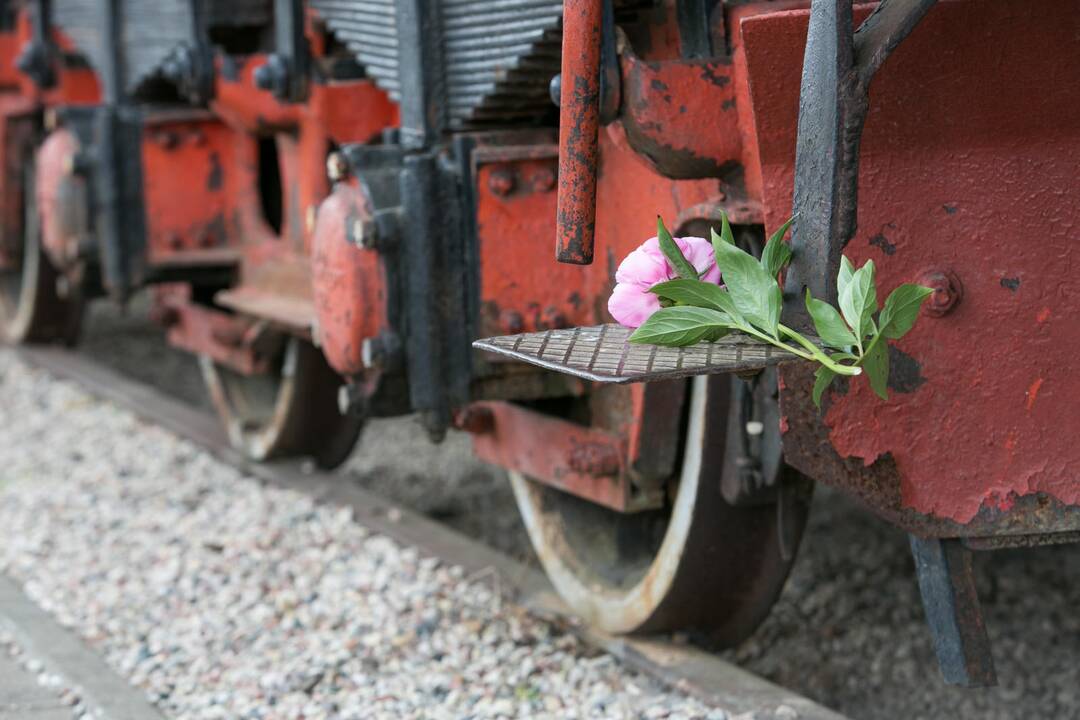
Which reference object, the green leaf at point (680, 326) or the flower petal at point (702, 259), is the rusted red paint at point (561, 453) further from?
the green leaf at point (680, 326)

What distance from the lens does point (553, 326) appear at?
3.04 m

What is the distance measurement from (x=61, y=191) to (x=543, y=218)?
258 cm

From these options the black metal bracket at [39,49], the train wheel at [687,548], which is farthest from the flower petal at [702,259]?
the black metal bracket at [39,49]

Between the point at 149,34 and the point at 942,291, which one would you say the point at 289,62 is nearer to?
the point at 149,34

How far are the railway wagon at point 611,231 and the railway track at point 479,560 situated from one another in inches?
2.9

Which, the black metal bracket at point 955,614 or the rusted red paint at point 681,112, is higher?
the rusted red paint at point 681,112

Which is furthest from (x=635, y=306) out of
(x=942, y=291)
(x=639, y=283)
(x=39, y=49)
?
(x=39, y=49)

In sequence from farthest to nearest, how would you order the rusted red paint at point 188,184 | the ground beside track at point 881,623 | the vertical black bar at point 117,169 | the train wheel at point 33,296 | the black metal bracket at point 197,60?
1. the train wheel at point 33,296
2. the rusted red paint at point 188,184
3. the vertical black bar at point 117,169
4. the black metal bracket at point 197,60
5. the ground beside track at point 881,623

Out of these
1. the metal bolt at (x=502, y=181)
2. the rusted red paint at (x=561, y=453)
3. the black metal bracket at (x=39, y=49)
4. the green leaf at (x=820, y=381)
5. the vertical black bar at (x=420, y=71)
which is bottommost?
the rusted red paint at (x=561, y=453)

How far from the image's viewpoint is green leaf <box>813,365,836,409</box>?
1.93 meters

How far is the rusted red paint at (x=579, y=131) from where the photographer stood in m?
2.16

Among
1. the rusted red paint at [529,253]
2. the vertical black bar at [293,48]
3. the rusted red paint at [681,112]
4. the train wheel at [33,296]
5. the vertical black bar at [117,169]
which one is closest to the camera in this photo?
the rusted red paint at [681,112]

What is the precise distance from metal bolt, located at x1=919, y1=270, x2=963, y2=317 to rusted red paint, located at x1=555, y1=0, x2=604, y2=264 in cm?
48

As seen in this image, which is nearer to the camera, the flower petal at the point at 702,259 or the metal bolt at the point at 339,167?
the flower petal at the point at 702,259
